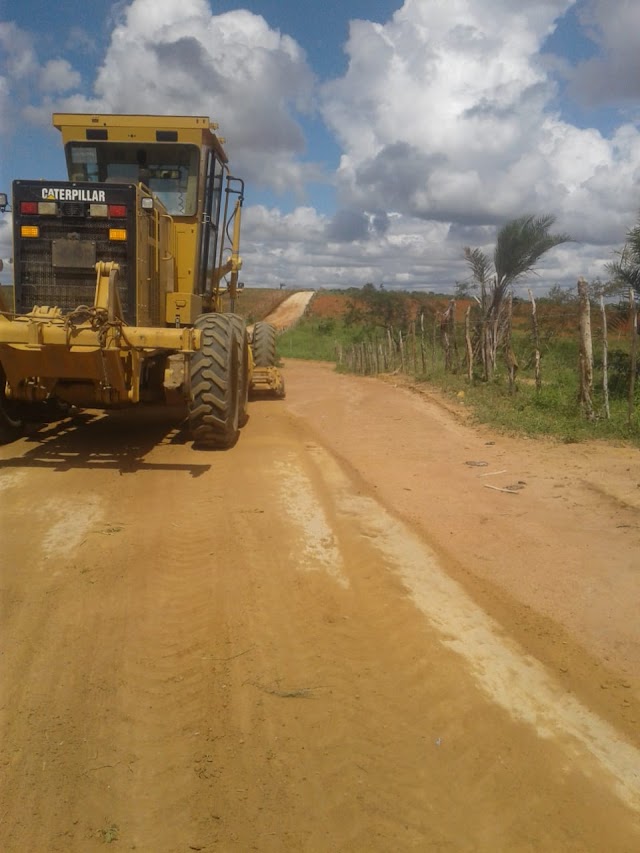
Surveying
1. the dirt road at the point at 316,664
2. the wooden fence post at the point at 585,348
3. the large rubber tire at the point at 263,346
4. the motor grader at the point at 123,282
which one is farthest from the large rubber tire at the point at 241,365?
the wooden fence post at the point at 585,348

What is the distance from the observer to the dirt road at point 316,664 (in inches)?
104

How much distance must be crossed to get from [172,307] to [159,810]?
718 cm

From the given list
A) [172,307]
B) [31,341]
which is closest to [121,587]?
[31,341]

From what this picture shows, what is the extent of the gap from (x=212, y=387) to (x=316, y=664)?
4.72 meters

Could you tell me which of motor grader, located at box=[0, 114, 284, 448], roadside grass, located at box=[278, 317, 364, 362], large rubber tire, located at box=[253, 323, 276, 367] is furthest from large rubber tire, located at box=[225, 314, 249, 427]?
roadside grass, located at box=[278, 317, 364, 362]

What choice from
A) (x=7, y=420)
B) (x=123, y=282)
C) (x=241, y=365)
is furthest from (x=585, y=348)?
(x=7, y=420)

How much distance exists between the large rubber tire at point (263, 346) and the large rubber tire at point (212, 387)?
19.8 ft

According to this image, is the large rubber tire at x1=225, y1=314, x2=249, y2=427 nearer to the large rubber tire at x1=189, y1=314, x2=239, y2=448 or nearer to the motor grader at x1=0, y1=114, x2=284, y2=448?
the motor grader at x1=0, y1=114, x2=284, y2=448

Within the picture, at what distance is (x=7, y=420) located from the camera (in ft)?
26.3

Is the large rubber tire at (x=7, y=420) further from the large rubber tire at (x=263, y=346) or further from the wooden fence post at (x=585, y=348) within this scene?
the wooden fence post at (x=585, y=348)

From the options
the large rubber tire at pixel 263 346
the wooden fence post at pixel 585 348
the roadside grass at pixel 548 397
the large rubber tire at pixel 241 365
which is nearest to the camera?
the large rubber tire at pixel 241 365

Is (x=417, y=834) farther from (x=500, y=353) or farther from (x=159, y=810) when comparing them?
(x=500, y=353)

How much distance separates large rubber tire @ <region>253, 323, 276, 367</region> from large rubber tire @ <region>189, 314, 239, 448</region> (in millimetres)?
6024

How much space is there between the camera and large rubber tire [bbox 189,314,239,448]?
25.7ft
